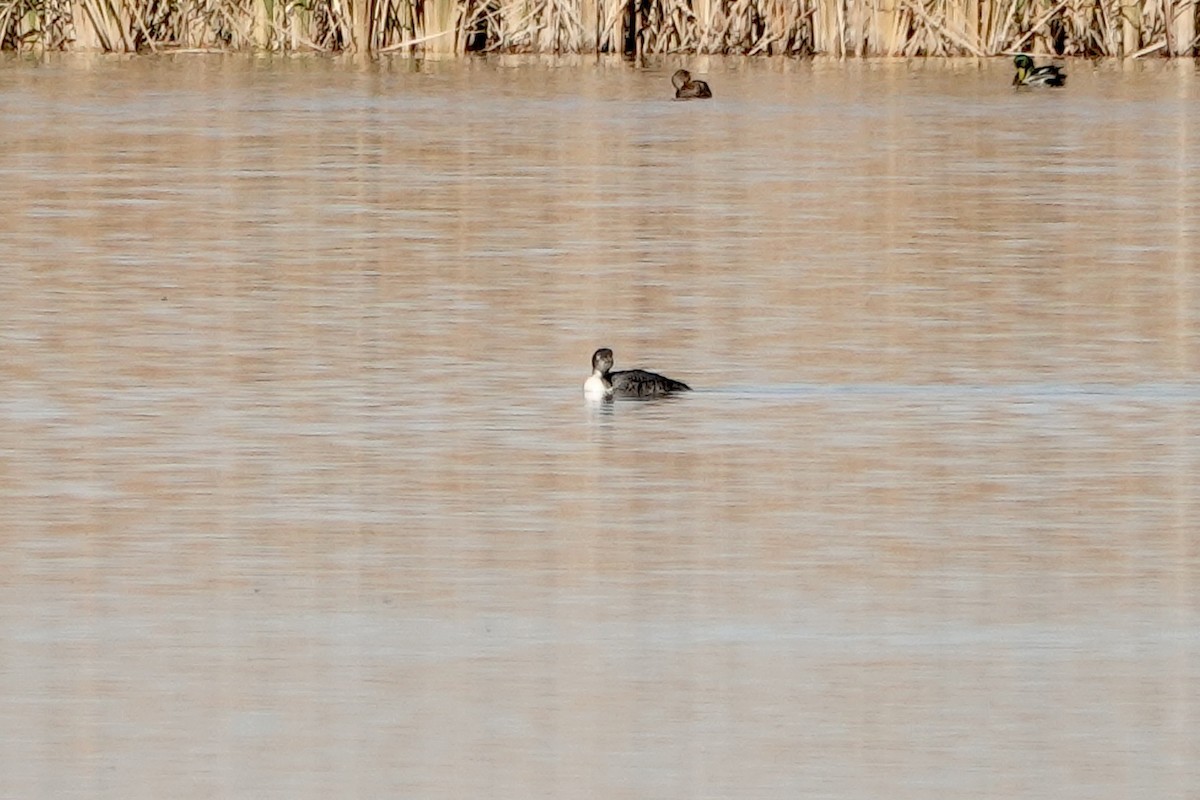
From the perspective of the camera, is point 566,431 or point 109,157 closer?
point 566,431

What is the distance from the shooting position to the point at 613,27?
2584 cm

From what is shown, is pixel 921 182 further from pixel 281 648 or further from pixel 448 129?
pixel 281 648

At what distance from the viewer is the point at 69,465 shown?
296 inches

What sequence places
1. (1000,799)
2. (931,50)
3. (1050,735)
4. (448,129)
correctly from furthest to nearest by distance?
1. (931,50)
2. (448,129)
3. (1050,735)
4. (1000,799)

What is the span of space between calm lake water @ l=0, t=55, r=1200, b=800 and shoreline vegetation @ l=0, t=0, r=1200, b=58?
9.14 metres

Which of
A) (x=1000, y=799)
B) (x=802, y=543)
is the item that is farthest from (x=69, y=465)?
(x=1000, y=799)

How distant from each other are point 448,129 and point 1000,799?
15.0 metres

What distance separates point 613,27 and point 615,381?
→ 1751 centimetres

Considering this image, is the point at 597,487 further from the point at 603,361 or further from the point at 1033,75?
the point at 1033,75

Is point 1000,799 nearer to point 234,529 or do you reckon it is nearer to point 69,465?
point 234,529

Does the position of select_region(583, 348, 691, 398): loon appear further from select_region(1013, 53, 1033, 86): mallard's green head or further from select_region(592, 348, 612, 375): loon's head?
select_region(1013, 53, 1033, 86): mallard's green head

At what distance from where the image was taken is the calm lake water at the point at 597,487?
16.1 ft

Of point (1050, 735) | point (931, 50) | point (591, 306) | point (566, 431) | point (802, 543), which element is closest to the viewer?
point (1050, 735)

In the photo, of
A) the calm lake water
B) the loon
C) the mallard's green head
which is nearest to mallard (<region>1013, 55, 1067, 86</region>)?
the mallard's green head
